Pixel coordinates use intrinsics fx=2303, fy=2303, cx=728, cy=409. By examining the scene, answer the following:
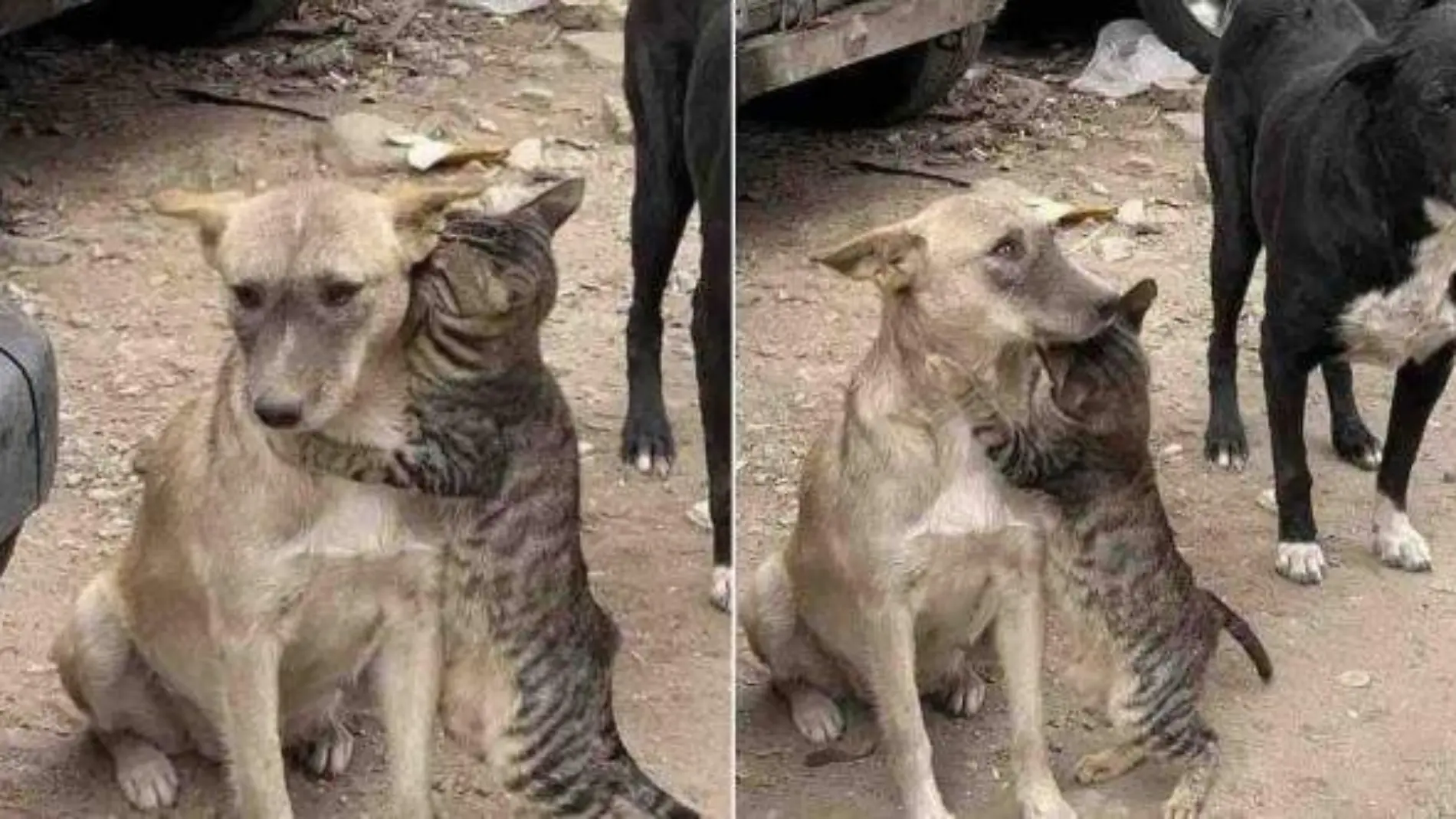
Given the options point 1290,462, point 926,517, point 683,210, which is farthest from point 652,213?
point 1290,462

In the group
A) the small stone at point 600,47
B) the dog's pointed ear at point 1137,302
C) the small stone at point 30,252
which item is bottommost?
the dog's pointed ear at point 1137,302

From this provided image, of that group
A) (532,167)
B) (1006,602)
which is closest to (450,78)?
(532,167)

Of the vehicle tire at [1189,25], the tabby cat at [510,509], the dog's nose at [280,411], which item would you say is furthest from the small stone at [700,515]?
the vehicle tire at [1189,25]

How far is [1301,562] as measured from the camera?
2.53m

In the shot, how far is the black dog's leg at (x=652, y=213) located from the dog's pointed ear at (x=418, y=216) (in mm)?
250

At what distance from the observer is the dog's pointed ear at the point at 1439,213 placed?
235 cm

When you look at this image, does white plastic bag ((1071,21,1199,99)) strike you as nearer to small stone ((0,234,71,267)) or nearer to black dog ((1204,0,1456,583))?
black dog ((1204,0,1456,583))

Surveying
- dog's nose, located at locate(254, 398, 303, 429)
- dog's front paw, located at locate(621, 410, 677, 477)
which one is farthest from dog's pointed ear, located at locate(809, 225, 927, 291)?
dog's nose, located at locate(254, 398, 303, 429)

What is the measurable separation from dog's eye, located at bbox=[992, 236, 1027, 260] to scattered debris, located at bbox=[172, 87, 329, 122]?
0.64 m

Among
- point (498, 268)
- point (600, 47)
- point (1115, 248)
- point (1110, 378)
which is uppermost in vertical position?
point (600, 47)

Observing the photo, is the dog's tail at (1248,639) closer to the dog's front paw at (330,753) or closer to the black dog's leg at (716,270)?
the black dog's leg at (716,270)

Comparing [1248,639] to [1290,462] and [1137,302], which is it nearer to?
[1290,462]

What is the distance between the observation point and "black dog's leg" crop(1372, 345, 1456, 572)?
2.52 metres

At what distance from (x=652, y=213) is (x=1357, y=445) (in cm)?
89
